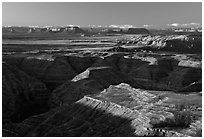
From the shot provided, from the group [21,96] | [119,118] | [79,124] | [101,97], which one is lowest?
[21,96]

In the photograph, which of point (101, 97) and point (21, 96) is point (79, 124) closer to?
point (101, 97)

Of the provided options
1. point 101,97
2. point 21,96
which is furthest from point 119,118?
point 21,96

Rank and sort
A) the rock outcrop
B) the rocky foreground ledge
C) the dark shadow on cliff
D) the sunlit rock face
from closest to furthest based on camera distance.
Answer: the rocky foreground ledge < the sunlit rock face < the dark shadow on cliff < the rock outcrop

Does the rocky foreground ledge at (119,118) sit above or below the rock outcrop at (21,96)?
above

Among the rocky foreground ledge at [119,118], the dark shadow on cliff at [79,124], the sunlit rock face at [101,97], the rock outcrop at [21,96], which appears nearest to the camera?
the rocky foreground ledge at [119,118]

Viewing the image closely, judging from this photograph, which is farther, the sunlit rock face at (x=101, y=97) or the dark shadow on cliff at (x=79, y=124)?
the dark shadow on cliff at (x=79, y=124)

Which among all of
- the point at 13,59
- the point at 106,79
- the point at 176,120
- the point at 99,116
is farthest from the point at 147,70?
the point at 176,120

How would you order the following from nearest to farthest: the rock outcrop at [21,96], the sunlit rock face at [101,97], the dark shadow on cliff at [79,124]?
the sunlit rock face at [101,97], the dark shadow on cliff at [79,124], the rock outcrop at [21,96]

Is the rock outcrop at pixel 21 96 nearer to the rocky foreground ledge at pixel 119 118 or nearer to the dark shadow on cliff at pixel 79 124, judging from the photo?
the dark shadow on cliff at pixel 79 124

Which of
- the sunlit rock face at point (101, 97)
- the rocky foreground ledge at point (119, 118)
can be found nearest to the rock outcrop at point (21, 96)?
the sunlit rock face at point (101, 97)

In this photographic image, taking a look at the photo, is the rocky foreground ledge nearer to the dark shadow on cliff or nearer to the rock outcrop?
the dark shadow on cliff


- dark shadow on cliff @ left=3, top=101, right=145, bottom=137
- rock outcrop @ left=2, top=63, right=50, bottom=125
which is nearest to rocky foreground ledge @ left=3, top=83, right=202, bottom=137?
dark shadow on cliff @ left=3, top=101, right=145, bottom=137
